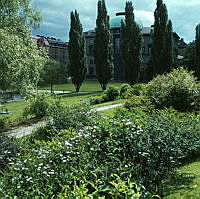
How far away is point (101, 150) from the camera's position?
3.70 meters

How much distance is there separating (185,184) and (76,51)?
23.5 m

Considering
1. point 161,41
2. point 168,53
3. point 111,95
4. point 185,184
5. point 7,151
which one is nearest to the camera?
point 185,184

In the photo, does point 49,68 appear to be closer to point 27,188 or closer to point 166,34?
point 166,34

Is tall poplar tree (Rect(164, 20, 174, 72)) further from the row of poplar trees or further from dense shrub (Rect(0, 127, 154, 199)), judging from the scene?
dense shrub (Rect(0, 127, 154, 199))

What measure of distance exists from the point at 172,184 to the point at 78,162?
1597mm

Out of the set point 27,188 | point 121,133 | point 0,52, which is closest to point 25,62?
point 0,52

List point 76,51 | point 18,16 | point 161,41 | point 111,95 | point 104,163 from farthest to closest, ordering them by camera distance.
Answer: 1. point 161,41
2. point 76,51
3. point 111,95
4. point 18,16
5. point 104,163

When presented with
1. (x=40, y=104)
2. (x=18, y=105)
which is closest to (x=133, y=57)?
(x=18, y=105)

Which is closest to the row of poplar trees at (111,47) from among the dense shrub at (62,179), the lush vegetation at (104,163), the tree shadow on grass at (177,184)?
the lush vegetation at (104,163)

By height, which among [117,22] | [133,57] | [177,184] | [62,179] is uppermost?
[117,22]

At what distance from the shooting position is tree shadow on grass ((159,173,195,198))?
11.3 feet

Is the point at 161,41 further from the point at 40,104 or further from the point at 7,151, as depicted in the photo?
the point at 7,151

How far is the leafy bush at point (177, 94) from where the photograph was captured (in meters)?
9.27

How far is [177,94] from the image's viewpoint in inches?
372
